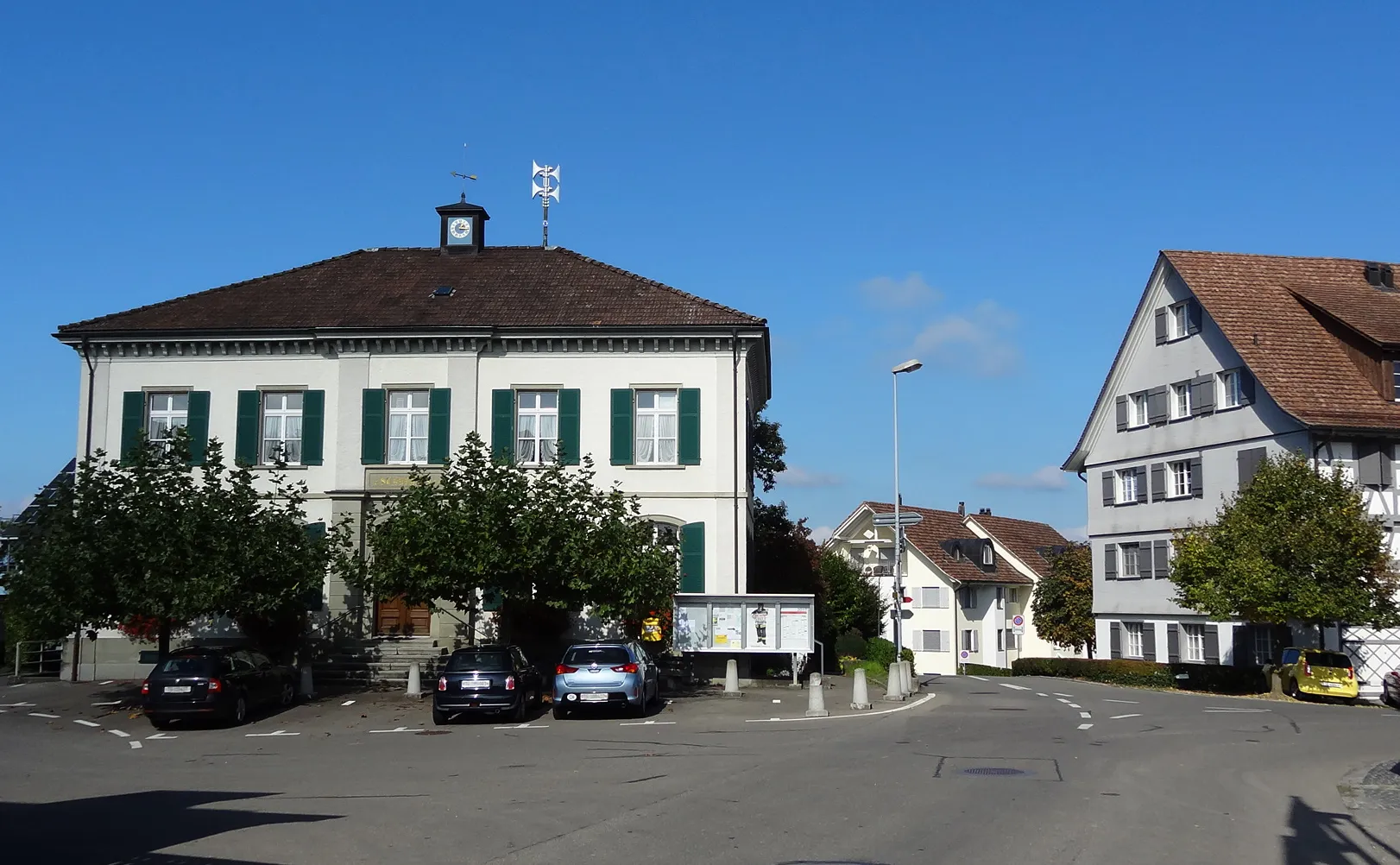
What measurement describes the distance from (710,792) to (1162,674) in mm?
32869

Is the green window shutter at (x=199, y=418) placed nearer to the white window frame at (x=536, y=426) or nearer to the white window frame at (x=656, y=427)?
the white window frame at (x=536, y=426)

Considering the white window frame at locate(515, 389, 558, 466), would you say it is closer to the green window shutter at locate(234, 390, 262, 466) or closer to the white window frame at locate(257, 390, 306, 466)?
the white window frame at locate(257, 390, 306, 466)

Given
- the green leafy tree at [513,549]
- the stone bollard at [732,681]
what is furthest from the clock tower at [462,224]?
the stone bollard at [732,681]

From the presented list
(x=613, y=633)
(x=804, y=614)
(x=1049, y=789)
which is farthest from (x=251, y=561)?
(x=1049, y=789)

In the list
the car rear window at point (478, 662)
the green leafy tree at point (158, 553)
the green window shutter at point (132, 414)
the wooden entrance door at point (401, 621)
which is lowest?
the car rear window at point (478, 662)

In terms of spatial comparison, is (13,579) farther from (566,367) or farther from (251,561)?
(566,367)

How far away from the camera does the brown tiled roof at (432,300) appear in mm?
33781

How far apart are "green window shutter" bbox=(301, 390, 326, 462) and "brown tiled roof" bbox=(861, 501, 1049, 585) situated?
115 ft

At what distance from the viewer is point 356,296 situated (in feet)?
117

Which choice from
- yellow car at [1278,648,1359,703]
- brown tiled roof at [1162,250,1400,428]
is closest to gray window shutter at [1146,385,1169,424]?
brown tiled roof at [1162,250,1400,428]

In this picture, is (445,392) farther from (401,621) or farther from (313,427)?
(401,621)

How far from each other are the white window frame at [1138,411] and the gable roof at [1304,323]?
10.1 ft

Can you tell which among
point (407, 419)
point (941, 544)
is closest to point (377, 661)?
point (407, 419)

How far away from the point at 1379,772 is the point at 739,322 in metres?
20.1
